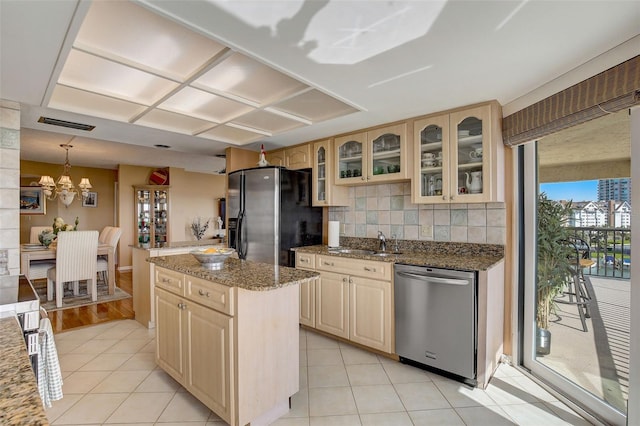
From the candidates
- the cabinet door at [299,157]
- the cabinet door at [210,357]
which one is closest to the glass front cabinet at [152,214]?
the cabinet door at [299,157]

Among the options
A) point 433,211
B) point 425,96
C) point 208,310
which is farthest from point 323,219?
point 208,310

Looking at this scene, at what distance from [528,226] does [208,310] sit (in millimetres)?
2470

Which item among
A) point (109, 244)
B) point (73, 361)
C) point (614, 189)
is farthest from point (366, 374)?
point (109, 244)

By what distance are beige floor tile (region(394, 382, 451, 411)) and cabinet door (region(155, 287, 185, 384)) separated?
1501 mm

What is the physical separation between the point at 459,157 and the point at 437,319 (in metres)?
1.32

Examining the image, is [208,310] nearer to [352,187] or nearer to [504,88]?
[352,187]

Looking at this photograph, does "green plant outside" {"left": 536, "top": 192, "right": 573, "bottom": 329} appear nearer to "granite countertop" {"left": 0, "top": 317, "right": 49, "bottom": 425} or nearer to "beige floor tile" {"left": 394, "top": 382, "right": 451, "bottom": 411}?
"beige floor tile" {"left": 394, "top": 382, "right": 451, "bottom": 411}

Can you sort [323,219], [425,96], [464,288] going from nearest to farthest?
[464,288] < [425,96] < [323,219]

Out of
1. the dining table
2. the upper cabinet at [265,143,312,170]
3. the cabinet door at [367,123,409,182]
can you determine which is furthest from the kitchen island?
the dining table

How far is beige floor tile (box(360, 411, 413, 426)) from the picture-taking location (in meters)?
1.83

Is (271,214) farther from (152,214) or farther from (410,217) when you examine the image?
(152,214)

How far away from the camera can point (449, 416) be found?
190 cm

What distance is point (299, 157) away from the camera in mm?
3818

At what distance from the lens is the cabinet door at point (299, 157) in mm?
3721
